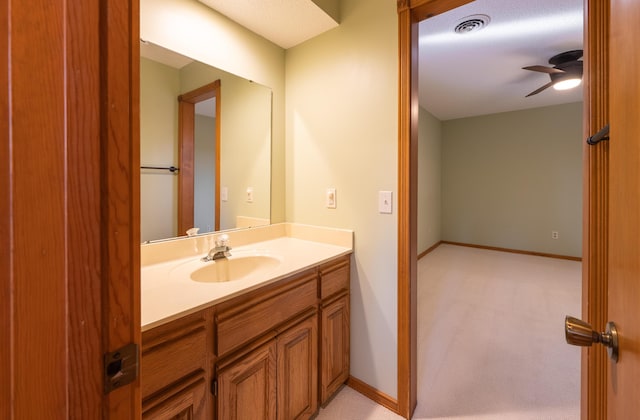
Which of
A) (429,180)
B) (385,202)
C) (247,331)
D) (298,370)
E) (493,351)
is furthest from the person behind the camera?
(429,180)

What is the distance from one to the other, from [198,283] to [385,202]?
3.28 ft

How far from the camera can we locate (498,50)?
2.55 m

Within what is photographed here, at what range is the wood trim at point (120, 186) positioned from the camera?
1.32ft

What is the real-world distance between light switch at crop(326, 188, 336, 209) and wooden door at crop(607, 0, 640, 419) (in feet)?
4.16

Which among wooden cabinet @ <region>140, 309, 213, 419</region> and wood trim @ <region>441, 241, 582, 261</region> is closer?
wooden cabinet @ <region>140, 309, 213, 419</region>

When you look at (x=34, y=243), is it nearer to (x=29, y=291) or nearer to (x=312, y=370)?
(x=29, y=291)

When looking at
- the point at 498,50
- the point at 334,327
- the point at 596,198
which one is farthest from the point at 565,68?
the point at 334,327

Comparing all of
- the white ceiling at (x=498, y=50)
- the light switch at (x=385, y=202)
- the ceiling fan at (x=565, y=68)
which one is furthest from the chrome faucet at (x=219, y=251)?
the ceiling fan at (x=565, y=68)

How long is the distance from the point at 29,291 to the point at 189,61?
144 cm

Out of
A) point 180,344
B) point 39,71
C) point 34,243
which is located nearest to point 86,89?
point 39,71

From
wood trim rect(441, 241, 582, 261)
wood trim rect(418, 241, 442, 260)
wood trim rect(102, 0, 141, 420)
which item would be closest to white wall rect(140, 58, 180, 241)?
wood trim rect(102, 0, 141, 420)

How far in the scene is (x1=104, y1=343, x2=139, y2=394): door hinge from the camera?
0.41m

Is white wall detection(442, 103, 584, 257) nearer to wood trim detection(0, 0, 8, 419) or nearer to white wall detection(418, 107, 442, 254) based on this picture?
white wall detection(418, 107, 442, 254)

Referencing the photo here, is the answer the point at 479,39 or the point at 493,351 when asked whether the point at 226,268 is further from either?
the point at 479,39
